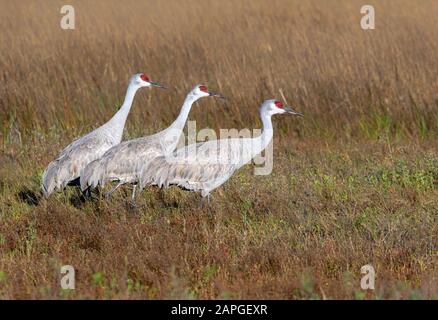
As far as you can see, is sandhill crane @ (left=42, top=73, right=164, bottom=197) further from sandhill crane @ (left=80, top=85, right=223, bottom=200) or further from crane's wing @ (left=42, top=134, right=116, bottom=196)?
sandhill crane @ (left=80, top=85, right=223, bottom=200)

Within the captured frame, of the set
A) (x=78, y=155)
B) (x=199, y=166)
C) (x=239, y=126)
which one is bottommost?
(x=199, y=166)

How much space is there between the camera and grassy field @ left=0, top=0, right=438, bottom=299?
6191 millimetres

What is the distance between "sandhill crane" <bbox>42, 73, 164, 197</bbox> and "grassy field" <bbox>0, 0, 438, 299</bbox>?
7.5 inches

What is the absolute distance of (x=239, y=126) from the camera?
10367 mm

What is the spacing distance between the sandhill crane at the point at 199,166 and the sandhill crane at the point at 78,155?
1.79 ft

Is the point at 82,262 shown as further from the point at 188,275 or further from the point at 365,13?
the point at 365,13

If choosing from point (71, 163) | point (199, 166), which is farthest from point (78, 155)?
point (199, 166)

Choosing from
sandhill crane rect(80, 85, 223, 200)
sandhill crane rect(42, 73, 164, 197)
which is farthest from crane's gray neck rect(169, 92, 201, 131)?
sandhill crane rect(42, 73, 164, 197)

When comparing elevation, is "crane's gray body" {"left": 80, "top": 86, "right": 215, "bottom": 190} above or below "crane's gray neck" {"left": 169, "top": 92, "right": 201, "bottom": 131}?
Answer: below

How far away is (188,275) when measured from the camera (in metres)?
6.14

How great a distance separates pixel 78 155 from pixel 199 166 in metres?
1.01

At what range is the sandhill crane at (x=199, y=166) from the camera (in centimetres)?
753

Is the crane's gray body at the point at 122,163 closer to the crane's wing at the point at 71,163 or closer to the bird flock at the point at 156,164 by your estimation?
the bird flock at the point at 156,164

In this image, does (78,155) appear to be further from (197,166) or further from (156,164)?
(197,166)
